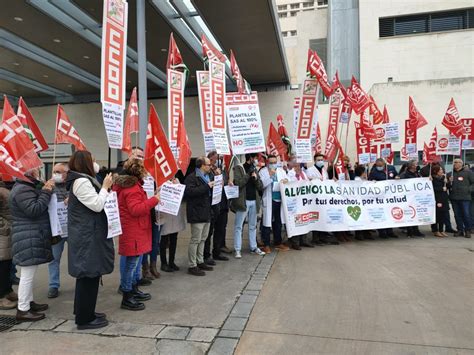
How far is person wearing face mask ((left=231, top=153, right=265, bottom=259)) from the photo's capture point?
6.94m

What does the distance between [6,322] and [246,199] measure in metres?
4.24

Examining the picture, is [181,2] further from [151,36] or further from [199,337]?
[199,337]

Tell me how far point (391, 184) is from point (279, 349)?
6.43m

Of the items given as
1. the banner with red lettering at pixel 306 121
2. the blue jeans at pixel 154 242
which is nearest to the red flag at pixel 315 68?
the banner with red lettering at pixel 306 121

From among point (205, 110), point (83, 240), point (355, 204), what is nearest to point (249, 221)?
point (205, 110)

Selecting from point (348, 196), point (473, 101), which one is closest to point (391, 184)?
point (348, 196)

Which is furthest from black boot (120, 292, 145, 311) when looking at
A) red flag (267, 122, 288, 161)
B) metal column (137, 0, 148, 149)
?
metal column (137, 0, 148, 149)

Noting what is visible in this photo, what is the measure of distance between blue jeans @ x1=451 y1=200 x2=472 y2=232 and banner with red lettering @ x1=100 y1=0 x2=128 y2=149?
8255 mm

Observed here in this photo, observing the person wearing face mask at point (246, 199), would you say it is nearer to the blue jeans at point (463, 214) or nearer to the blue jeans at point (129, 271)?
the blue jeans at point (129, 271)

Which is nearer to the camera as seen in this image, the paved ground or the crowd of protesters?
the paved ground

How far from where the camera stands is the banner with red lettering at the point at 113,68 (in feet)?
16.1

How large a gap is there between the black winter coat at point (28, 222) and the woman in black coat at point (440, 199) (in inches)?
343

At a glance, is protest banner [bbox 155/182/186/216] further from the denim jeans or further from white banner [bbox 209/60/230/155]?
the denim jeans

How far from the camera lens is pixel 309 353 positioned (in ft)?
11.4
